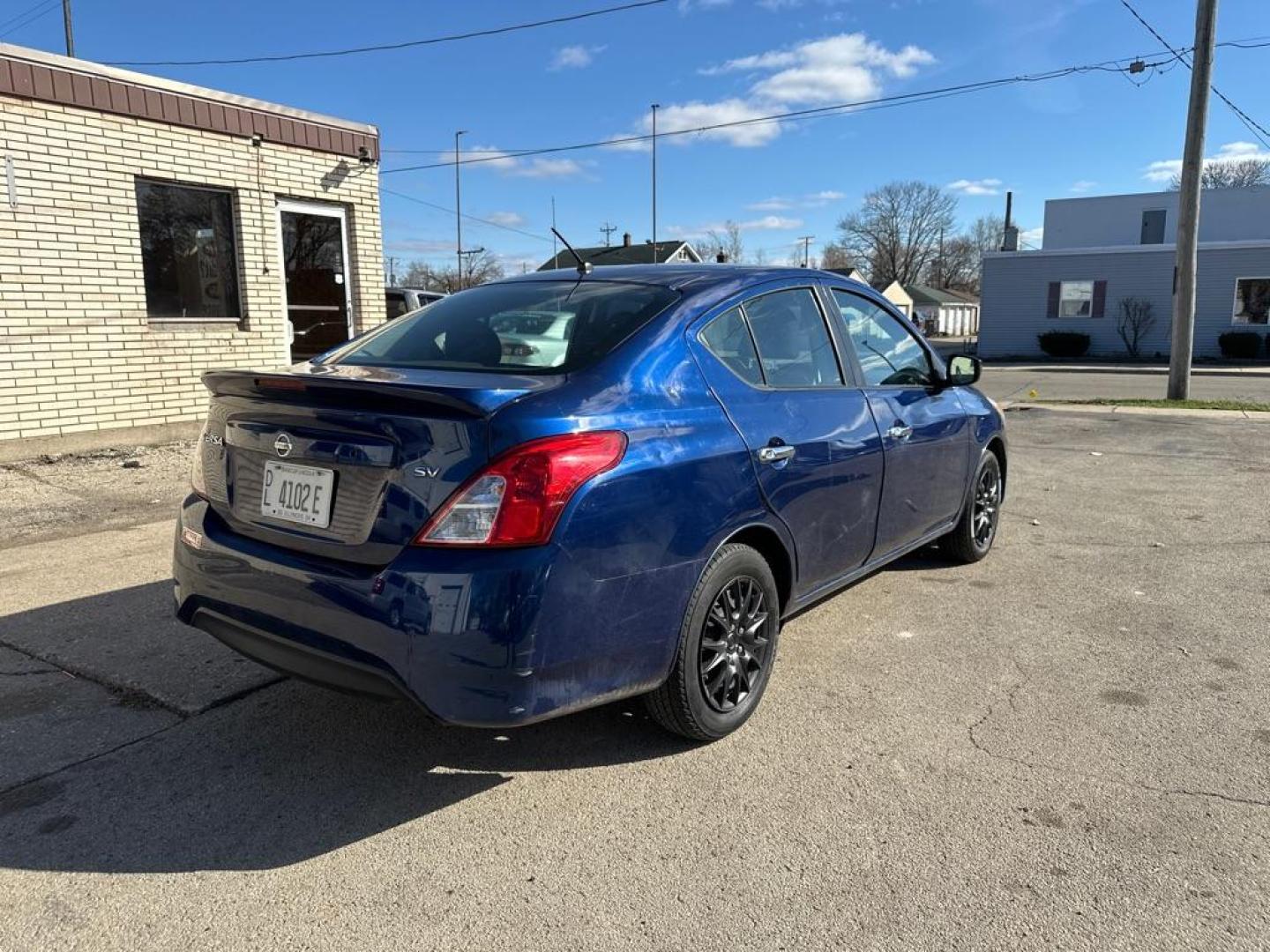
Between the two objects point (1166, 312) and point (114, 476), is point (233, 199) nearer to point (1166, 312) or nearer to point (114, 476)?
point (114, 476)

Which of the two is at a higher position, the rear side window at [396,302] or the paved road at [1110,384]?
the rear side window at [396,302]

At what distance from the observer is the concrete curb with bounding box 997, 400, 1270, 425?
1239 cm

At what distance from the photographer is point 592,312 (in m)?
3.37

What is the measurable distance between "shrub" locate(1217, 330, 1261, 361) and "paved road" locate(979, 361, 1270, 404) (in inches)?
191

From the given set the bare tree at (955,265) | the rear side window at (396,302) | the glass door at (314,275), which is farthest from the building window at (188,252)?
the bare tree at (955,265)

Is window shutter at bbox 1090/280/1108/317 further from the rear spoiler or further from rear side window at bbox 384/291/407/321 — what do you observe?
the rear spoiler

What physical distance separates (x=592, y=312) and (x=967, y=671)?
2.22 metres

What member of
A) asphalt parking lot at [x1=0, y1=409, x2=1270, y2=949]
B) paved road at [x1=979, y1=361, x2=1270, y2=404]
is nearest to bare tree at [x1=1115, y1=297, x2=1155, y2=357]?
paved road at [x1=979, y1=361, x2=1270, y2=404]

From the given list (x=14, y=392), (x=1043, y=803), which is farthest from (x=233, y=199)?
(x=1043, y=803)

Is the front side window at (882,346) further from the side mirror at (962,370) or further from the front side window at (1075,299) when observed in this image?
the front side window at (1075,299)

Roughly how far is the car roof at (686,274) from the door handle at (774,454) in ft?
2.21

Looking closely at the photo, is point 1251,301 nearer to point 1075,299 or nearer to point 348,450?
point 1075,299

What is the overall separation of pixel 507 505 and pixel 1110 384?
20731 millimetres

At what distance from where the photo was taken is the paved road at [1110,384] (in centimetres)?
1708
